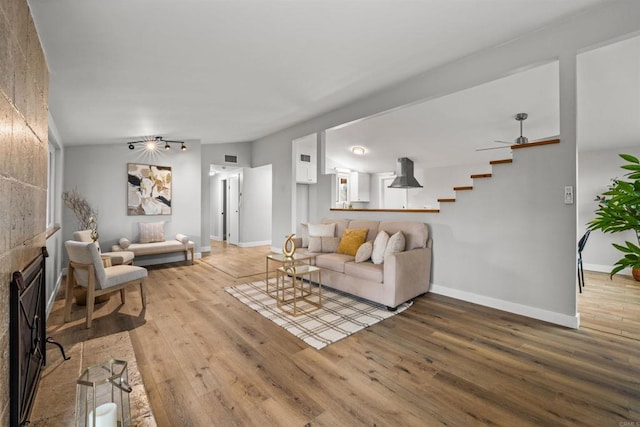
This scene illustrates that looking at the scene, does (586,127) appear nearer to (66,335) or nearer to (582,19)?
(582,19)

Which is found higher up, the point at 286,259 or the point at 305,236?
the point at 305,236

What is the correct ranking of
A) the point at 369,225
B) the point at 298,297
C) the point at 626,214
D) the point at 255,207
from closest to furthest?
the point at 626,214 → the point at 298,297 → the point at 369,225 → the point at 255,207

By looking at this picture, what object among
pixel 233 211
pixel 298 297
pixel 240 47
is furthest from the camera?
pixel 233 211

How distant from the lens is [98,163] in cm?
504

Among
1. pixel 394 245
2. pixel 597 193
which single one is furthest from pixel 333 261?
pixel 597 193

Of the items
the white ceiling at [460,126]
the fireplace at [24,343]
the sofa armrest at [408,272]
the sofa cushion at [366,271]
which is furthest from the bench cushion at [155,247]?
the sofa armrest at [408,272]

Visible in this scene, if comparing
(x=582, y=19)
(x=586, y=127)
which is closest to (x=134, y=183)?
(x=582, y=19)

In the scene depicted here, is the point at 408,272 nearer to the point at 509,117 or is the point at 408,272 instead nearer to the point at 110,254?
the point at 509,117

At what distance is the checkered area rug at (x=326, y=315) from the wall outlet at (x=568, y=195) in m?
1.83

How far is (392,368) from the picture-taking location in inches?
78.2

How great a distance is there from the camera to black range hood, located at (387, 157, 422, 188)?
21.4ft

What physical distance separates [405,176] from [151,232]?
548 centimetres

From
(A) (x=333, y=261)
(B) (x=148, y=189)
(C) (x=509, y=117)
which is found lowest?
(A) (x=333, y=261)

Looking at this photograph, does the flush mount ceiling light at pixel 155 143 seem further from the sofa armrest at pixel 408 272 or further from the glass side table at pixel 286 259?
the sofa armrest at pixel 408 272
